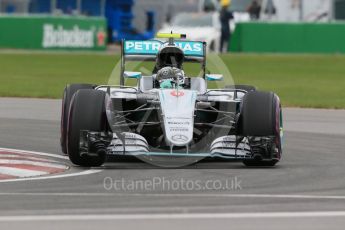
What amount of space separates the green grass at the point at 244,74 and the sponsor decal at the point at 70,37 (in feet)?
10.7

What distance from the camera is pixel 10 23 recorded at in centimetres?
4238

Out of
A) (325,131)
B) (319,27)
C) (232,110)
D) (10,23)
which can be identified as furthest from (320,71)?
(232,110)

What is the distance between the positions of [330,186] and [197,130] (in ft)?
7.29

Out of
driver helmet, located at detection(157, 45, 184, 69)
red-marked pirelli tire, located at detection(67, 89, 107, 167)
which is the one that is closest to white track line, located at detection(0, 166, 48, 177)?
red-marked pirelli tire, located at detection(67, 89, 107, 167)

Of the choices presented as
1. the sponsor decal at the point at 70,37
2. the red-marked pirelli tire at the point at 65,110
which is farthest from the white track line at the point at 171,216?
the sponsor decal at the point at 70,37

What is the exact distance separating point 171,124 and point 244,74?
19225 mm

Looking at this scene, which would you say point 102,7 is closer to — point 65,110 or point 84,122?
point 65,110

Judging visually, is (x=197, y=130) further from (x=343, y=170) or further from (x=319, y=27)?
(x=319, y=27)

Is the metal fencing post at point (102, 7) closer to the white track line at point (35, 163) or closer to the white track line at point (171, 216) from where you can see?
the white track line at point (35, 163)

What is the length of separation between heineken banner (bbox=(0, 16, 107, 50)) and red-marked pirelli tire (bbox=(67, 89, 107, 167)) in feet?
100

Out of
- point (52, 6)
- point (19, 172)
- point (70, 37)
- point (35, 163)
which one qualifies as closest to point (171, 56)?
point (35, 163)

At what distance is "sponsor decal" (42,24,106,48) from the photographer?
43.0 metres

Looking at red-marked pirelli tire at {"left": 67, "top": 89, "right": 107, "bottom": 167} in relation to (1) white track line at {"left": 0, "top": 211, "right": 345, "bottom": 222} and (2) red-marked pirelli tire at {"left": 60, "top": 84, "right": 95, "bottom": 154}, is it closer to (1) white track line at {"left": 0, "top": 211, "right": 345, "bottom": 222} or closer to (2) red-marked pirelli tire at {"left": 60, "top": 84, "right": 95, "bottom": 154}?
(2) red-marked pirelli tire at {"left": 60, "top": 84, "right": 95, "bottom": 154}

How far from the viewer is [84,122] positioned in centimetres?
1203
